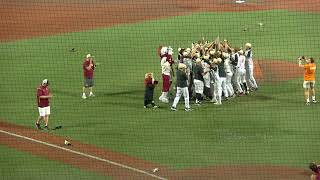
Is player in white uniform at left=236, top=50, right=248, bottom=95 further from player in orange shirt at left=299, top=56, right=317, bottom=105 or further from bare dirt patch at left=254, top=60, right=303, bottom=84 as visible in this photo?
player in orange shirt at left=299, top=56, right=317, bottom=105

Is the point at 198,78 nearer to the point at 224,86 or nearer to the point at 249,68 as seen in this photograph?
the point at 224,86

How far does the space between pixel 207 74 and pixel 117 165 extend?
4.81 metres

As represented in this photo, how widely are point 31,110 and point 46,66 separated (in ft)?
17.0

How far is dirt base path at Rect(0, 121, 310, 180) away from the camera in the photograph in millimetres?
12695

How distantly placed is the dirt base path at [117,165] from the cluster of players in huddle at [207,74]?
3305 millimetres

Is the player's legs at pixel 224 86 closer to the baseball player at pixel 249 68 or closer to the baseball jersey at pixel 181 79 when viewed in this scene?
the baseball player at pixel 249 68

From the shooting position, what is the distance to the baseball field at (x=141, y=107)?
1331 cm

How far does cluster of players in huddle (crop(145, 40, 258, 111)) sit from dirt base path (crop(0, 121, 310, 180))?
3305 millimetres

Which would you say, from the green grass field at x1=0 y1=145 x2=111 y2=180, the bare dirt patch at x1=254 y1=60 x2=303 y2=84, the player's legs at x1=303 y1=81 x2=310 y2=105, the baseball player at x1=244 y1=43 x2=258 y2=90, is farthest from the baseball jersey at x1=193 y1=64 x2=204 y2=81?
the green grass field at x1=0 y1=145 x2=111 y2=180

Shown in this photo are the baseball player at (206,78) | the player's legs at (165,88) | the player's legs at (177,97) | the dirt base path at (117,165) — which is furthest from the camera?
the player's legs at (165,88)

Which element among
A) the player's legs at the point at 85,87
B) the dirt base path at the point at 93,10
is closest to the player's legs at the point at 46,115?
the player's legs at the point at 85,87

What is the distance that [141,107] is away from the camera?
1697 cm

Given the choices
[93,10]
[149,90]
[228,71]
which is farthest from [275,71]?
[93,10]

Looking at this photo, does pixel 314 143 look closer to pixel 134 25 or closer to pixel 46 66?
pixel 46 66
